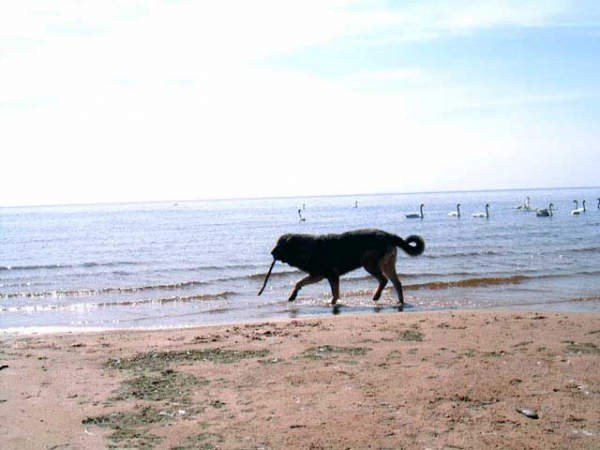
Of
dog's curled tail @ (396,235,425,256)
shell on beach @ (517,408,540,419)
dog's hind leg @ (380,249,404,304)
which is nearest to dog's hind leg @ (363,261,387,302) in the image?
dog's hind leg @ (380,249,404,304)

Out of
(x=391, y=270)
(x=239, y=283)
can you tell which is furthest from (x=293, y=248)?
(x=239, y=283)

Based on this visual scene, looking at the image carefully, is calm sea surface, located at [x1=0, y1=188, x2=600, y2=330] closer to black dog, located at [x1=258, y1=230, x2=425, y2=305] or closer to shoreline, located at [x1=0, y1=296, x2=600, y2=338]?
shoreline, located at [x1=0, y1=296, x2=600, y2=338]

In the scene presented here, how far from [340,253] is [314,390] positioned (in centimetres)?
799

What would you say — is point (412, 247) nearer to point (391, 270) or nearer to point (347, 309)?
point (391, 270)

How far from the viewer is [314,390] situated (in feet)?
19.4

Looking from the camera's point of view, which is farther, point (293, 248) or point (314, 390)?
point (293, 248)

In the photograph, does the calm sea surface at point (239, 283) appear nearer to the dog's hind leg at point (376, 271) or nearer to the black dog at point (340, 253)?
the dog's hind leg at point (376, 271)

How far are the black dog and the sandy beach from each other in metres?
4.65

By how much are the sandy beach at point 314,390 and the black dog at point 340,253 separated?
15.2 ft

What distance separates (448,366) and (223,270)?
1588 centimetres

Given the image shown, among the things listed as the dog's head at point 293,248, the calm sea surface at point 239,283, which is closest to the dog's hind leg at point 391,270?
the calm sea surface at point 239,283

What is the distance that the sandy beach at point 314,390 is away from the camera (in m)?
4.81

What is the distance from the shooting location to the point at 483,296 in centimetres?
1481

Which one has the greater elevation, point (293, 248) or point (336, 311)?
point (293, 248)
